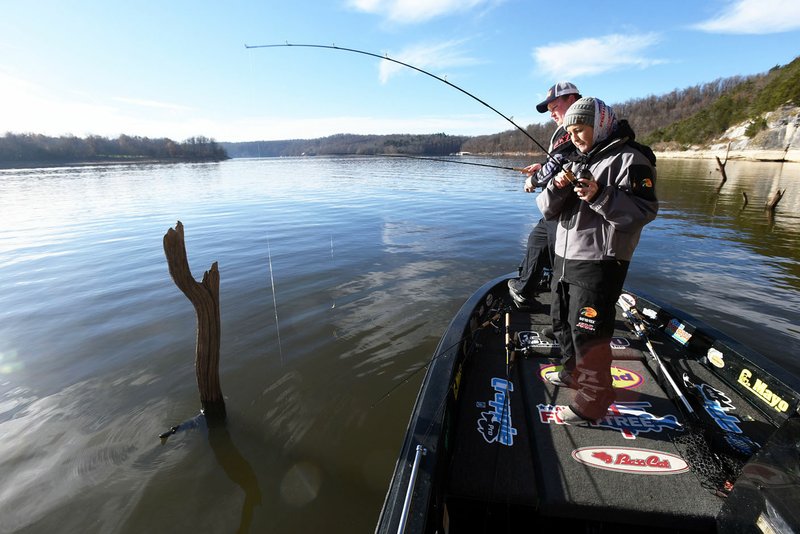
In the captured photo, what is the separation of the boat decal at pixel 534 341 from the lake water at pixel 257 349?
1478 mm

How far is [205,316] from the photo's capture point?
3678 millimetres

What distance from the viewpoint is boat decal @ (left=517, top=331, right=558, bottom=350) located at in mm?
3826

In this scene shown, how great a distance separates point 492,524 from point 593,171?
7.86 ft

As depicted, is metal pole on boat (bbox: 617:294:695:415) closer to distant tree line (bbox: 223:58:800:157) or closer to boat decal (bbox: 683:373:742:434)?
boat decal (bbox: 683:373:742:434)

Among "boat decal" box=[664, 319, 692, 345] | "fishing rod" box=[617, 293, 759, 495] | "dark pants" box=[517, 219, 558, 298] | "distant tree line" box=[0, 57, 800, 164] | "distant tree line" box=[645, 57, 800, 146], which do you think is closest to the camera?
"fishing rod" box=[617, 293, 759, 495]

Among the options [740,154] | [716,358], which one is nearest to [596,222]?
[716,358]

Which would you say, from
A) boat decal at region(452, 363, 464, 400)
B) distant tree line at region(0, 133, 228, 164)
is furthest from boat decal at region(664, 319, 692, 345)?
distant tree line at region(0, 133, 228, 164)

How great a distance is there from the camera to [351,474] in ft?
11.1

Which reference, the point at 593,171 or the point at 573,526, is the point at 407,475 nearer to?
the point at 573,526

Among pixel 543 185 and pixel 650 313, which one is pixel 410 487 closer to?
pixel 543 185

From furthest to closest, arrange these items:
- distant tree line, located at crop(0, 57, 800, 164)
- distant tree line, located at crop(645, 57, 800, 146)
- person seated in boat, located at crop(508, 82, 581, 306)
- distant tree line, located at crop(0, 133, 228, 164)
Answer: distant tree line, located at crop(0, 133, 228, 164)
distant tree line, located at crop(0, 57, 800, 164)
distant tree line, located at crop(645, 57, 800, 146)
person seated in boat, located at crop(508, 82, 581, 306)

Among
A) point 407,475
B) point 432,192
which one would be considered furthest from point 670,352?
point 432,192

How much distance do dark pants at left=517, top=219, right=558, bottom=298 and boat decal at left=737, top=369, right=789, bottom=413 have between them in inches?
83.5

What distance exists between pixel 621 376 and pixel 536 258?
1719 millimetres
